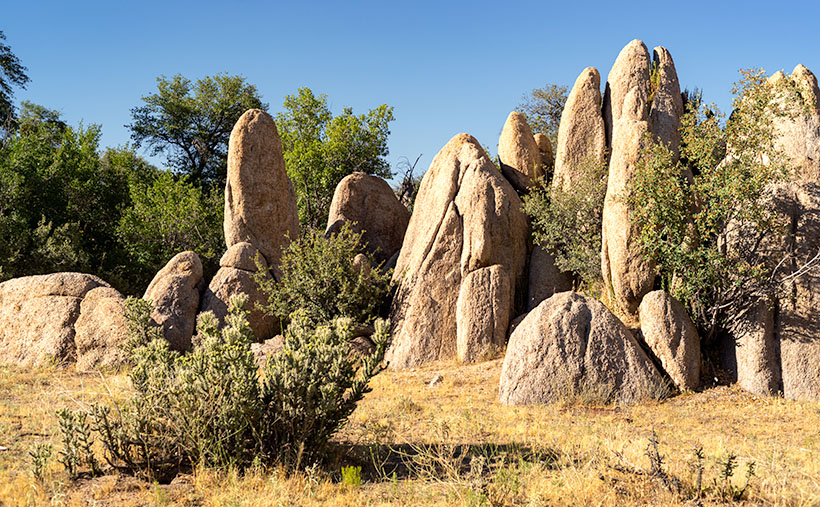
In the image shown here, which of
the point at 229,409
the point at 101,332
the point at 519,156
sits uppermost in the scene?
the point at 519,156

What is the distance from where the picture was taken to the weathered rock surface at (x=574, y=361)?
10.3 meters

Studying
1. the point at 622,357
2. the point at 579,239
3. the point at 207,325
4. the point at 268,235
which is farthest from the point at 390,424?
the point at 268,235

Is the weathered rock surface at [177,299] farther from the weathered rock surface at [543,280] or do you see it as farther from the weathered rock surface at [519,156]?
the weathered rock surface at [519,156]

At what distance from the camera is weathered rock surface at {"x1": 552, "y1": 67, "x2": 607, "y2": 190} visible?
15.9m

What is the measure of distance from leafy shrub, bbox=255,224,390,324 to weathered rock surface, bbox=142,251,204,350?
1675mm

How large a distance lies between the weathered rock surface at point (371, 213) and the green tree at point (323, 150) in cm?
683

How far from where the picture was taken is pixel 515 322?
14.1 meters

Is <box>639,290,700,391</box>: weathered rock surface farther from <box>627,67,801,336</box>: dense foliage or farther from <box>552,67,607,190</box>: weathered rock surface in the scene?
<box>552,67,607,190</box>: weathered rock surface

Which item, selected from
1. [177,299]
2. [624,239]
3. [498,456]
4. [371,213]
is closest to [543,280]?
[624,239]

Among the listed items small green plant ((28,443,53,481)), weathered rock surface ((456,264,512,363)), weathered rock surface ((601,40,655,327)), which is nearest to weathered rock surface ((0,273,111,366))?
weathered rock surface ((456,264,512,363))

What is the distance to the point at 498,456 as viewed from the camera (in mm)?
7094

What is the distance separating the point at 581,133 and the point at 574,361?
7534mm

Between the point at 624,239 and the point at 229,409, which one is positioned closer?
the point at 229,409

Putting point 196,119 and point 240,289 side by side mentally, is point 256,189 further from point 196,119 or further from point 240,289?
point 196,119
